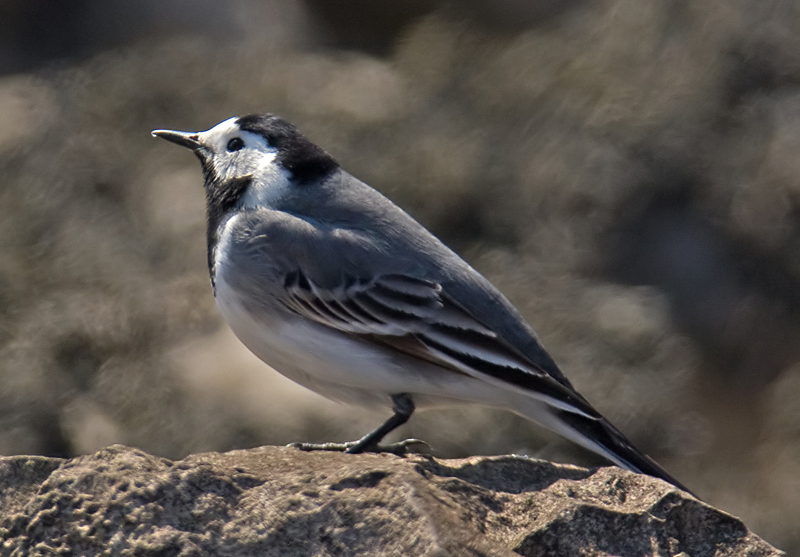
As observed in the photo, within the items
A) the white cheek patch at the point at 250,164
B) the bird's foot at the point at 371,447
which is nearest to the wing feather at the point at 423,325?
the bird's foot at the point at 371,447

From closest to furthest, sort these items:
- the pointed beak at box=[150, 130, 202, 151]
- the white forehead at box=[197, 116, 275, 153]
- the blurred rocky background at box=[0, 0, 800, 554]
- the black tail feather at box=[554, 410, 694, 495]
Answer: the black tail feather at box=[554, 410, 694, 495], the white forehead at box=[197, 116, 275, 153], the pointed beak at box=[150, 130, 202, 151], the blurred rocky background at box=[0, 0, 800, 554]

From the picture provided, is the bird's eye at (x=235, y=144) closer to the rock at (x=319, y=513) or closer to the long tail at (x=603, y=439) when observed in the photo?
the long tail at (x=603, y=439)

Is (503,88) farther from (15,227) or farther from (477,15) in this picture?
(15,227)

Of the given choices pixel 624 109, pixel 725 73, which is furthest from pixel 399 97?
pixel 725 73

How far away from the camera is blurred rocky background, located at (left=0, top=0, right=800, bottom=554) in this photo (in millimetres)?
8391

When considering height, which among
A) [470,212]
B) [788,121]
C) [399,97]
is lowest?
[470,212]

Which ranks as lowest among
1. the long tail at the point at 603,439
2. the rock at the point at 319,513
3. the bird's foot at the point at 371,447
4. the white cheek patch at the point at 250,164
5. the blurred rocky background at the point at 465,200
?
the rock at the point at 319,513

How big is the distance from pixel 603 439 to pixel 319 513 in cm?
147

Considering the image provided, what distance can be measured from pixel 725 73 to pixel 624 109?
0.79m

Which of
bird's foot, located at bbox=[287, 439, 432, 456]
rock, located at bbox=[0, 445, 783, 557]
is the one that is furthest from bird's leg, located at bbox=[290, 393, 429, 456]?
A: rock, located at bbox=[0, 445, 783, 557]

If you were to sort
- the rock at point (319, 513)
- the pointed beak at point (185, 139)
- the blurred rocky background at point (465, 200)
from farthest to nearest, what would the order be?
the blurred rocky background at point (465, 200) < the pointed beak at point (185, 139) < the rock at point (319, 513)

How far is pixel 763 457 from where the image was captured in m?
8.45

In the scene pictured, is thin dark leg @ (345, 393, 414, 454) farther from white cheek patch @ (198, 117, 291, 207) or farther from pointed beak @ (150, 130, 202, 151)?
pointed beak @ (150, 130, 202, 151)

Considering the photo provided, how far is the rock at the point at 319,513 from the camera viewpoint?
364 cm
